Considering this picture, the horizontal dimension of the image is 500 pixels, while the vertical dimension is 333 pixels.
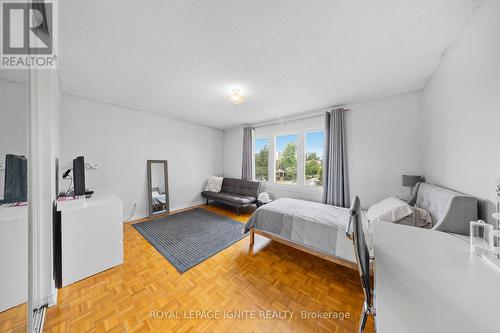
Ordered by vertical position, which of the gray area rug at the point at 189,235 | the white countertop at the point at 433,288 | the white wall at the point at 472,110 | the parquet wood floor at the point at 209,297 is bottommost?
the parquet wood floor at the point at 209,297

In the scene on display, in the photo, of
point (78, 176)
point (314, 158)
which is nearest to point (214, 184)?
point (314, 158)

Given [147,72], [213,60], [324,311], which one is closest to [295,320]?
[324,311]

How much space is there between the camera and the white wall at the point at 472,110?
46.2 inches

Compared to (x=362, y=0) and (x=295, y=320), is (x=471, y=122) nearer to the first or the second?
(x=362, y=0)

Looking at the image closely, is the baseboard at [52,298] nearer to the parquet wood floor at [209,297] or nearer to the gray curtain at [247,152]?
the parquet wood floor at [209,297]

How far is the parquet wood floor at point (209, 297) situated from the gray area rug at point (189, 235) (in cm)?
16

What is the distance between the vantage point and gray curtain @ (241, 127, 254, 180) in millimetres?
4762

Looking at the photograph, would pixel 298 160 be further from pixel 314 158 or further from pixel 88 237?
pixel 88 237

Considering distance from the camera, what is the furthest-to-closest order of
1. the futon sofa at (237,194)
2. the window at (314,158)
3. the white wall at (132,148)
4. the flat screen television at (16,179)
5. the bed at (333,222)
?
1. the futon sofa at (237,194)
2. the window at (314,158)
3. the white wall at (132,148)
4. the bed at (333,222)
5. the flat screen television at (16,179)

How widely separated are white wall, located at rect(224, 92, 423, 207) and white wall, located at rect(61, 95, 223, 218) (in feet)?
12.9

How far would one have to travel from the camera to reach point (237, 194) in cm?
452

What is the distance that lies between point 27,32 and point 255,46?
5.79 ft

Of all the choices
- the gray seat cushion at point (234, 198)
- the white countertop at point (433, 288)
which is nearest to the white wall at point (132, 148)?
the gray seat cushion at point (234, 198)

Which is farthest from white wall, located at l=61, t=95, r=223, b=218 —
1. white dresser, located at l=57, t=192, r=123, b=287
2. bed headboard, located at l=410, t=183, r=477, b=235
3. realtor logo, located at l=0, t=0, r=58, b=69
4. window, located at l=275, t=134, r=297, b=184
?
bed headboard, located at l=410, t=183, r=477, b=235
